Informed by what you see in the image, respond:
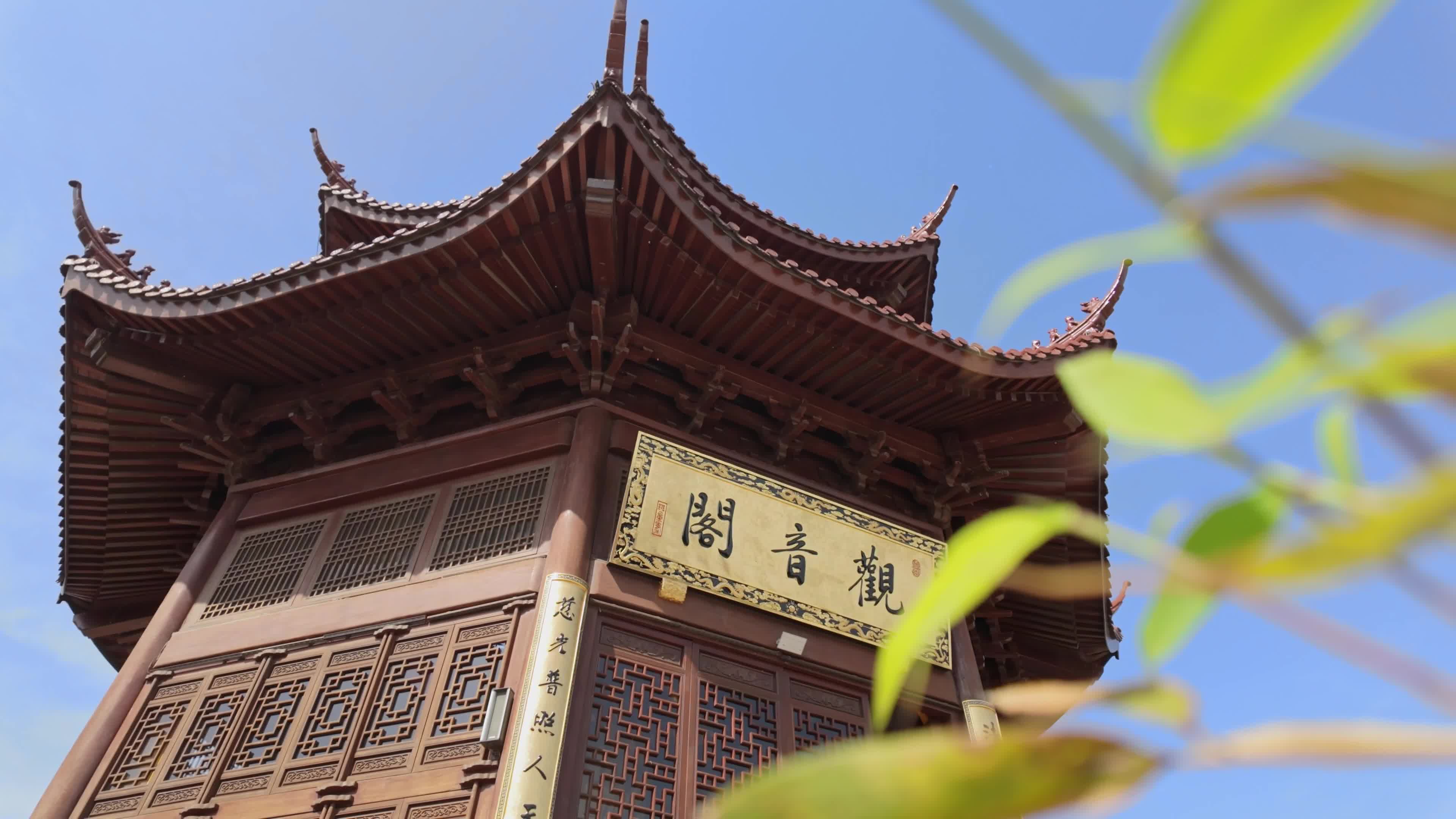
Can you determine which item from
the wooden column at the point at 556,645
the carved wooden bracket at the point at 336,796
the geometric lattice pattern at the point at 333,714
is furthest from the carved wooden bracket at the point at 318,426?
the carved wooden bracket at the point at 336,796

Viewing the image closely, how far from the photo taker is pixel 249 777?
434 centimetres

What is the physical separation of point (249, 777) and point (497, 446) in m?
2.03

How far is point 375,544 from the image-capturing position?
17.0ft

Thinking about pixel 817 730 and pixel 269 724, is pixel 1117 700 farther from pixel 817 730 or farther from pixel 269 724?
pixel 269 724

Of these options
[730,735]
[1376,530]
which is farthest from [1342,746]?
[730,735]

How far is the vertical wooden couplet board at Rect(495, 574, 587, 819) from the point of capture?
356 cm

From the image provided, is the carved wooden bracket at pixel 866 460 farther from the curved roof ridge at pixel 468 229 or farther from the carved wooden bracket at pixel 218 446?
the carved wooden bracket at pixel 218 446

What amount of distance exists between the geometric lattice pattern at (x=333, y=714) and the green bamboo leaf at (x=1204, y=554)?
182 inches

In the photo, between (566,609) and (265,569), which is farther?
(265,569)

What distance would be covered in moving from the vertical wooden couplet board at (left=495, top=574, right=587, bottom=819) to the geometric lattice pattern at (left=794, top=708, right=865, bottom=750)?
120 cm

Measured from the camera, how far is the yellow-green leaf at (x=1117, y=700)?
29 cm

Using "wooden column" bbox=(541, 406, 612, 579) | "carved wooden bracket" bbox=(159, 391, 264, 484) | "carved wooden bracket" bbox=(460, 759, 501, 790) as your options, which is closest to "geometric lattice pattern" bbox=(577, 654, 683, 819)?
"carved wooden bracket" bbox=(460, 759, 501, 790)

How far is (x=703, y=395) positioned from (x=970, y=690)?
2.29 m

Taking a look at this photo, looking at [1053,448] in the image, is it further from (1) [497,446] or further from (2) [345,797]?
(2) [345,797]
